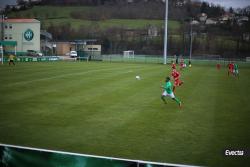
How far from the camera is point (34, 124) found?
1295 cm

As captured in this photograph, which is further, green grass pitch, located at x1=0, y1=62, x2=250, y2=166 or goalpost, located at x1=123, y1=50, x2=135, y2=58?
goalpost, located at x1=123, y1=50, x2=135, y2=58

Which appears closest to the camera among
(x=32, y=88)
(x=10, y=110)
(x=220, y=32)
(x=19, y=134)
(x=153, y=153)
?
(x=153, y=153)

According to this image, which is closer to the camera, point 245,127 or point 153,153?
point 153,153

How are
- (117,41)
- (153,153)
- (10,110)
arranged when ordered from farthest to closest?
1. (117,41)
2. (10,110)
3. (153,153)

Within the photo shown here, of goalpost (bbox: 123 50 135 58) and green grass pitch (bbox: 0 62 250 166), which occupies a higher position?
goalpost (bbox: 123 50 135 58)

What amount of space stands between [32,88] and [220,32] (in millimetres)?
14546

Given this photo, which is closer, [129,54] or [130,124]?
[130,124]

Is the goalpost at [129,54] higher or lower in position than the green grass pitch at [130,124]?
higher

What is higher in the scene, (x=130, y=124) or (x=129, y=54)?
(x=129, y=54)

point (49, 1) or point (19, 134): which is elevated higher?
→ point (49, 1)

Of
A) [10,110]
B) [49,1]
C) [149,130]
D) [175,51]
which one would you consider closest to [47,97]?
[10,110]

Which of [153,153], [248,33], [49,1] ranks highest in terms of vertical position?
[49,1]

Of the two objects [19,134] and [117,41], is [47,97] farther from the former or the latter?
[117,41]

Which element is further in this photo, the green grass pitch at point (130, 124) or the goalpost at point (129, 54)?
the goalpost at point (129, 54)
